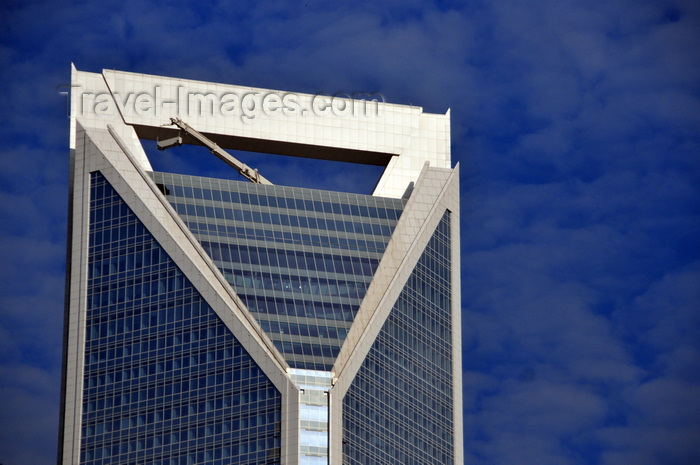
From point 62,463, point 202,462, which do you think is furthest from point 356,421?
point 62,463

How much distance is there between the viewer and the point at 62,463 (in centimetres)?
19962

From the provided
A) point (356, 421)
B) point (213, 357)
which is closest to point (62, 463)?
point (213, 357)

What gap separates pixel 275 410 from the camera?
193375 mm

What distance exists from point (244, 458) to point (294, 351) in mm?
14308

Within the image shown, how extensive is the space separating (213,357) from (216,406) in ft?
18.9

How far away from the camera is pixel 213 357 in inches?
7820

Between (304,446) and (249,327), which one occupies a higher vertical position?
(249,327)

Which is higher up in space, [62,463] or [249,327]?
[249,327]

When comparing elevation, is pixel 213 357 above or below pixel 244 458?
above

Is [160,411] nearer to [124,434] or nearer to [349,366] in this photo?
[124,434]

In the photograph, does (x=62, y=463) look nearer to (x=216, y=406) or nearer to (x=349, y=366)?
(x=216, y=406)

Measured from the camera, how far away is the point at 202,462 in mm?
194125

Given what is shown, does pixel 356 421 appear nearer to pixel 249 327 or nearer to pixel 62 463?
pixel 249 327

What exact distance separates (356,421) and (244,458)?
14363mm
